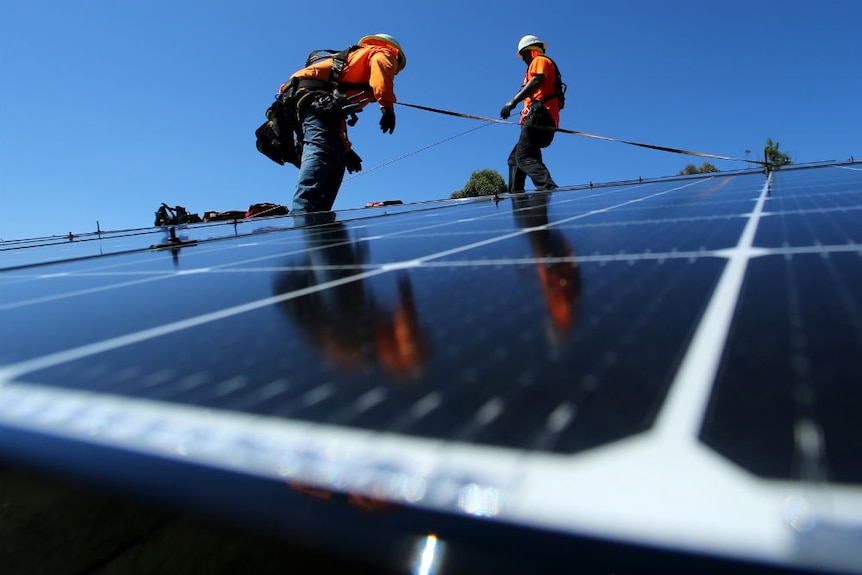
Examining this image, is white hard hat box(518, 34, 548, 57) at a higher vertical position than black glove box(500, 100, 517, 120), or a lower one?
higher

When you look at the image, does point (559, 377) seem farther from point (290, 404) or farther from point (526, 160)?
point (526, 160)

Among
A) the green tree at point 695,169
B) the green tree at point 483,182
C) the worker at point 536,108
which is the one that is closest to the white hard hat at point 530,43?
the worker at point 536,108

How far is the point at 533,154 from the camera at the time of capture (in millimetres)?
7652

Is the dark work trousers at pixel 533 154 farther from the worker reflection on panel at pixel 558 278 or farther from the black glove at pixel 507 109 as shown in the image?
the worker reflection on panel at pixel 558 278

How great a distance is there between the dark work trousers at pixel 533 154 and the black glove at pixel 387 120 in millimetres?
1896

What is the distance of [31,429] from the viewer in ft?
2.05

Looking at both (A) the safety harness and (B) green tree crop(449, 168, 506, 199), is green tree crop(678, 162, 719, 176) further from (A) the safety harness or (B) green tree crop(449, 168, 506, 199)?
(A) the safety harness

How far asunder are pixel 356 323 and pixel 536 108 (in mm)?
6871

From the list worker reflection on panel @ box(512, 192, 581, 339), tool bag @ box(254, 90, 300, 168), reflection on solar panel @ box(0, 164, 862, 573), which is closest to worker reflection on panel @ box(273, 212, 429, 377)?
reflection on solar panel @ box(0, 164, 862, 573)

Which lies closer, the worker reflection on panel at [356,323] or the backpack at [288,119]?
the worker reflection on panel at [356,323]

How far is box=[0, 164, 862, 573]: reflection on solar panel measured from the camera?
36cm

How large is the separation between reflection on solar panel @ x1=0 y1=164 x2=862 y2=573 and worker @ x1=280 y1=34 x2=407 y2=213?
5.71m

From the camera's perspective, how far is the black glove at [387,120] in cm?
649

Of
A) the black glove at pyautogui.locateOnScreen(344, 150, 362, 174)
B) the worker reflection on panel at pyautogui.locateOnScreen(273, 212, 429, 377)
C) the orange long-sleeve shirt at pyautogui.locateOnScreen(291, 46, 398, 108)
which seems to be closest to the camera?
the worker reflection on panel at pyautogui.locateOnScreen(273, 212, 429, 377)
